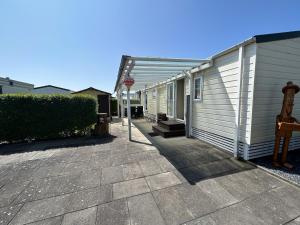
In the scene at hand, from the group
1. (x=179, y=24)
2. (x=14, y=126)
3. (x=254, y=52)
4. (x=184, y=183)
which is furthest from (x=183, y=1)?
(x=14, y=126)

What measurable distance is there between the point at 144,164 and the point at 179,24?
228 inches

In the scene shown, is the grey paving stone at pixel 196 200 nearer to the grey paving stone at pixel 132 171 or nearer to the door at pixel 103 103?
the grey paving stone at pixel 132 171

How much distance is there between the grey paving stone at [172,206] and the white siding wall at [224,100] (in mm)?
2516

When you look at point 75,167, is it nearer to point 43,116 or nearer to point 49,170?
point 49,170

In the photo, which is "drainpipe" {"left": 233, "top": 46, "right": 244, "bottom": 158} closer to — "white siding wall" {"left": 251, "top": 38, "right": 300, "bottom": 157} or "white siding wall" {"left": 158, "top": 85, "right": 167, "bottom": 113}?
"white siding wall" {"left": 251, "top": 38, "right": 300, "bottom": 157}

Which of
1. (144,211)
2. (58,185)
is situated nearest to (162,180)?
(144,211)

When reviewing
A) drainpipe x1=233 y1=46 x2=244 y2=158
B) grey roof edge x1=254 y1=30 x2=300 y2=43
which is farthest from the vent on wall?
grey roof edge x1=254 y1=30 x2=300 y2=43

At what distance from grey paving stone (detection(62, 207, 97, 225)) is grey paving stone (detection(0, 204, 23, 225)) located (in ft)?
2.45

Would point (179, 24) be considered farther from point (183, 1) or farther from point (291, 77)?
point (291, 77)

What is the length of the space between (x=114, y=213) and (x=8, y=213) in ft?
4.97

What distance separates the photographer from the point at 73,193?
7.95 ft

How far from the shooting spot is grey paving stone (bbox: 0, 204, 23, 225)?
187 centimetres

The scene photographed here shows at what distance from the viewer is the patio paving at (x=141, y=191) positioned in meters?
1.90

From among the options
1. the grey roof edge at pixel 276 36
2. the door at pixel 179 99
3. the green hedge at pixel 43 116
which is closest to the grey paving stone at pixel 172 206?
the grey roof edge at pixel 276 36
